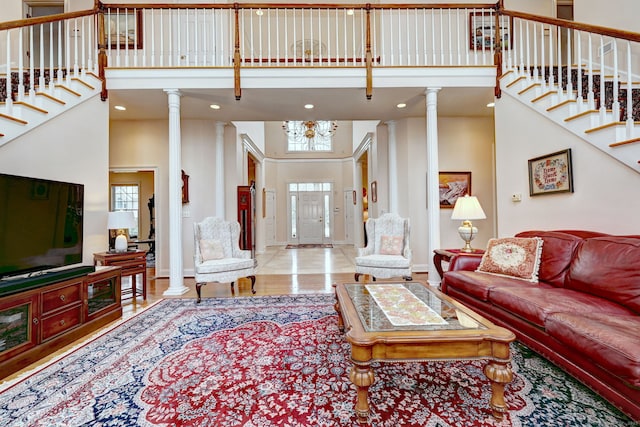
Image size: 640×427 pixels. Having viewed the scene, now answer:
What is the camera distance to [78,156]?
136 inches

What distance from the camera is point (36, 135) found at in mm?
3025

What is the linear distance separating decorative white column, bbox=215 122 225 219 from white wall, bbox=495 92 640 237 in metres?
4.56

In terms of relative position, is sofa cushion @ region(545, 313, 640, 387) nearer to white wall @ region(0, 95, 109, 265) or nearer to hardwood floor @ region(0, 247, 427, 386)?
hardwood floor @ region(0, 247, 427, 386)

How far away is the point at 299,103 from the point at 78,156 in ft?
9.70

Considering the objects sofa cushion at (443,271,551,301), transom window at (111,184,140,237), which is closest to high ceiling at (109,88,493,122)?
sofa cushion at (443,271,551,301)

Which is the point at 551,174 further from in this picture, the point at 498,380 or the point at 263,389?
the point at 263,389

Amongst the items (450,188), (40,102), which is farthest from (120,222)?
(450,188)

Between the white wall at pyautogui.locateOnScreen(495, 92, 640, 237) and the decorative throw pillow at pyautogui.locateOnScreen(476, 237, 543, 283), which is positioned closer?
the white wall at pyautogui.locateOnScreen(495, 92, 640, 237)

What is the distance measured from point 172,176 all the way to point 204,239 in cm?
99

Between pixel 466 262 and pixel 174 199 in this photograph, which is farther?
pixel 174 199

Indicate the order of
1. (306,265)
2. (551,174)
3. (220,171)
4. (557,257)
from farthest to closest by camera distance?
(306,265) → (220,171) → (551,174) → (557,257)

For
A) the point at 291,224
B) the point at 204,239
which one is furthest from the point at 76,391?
the point at 291,224

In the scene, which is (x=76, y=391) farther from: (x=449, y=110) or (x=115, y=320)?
(x=449, y=110)

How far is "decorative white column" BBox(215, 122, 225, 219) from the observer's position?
559 cm
